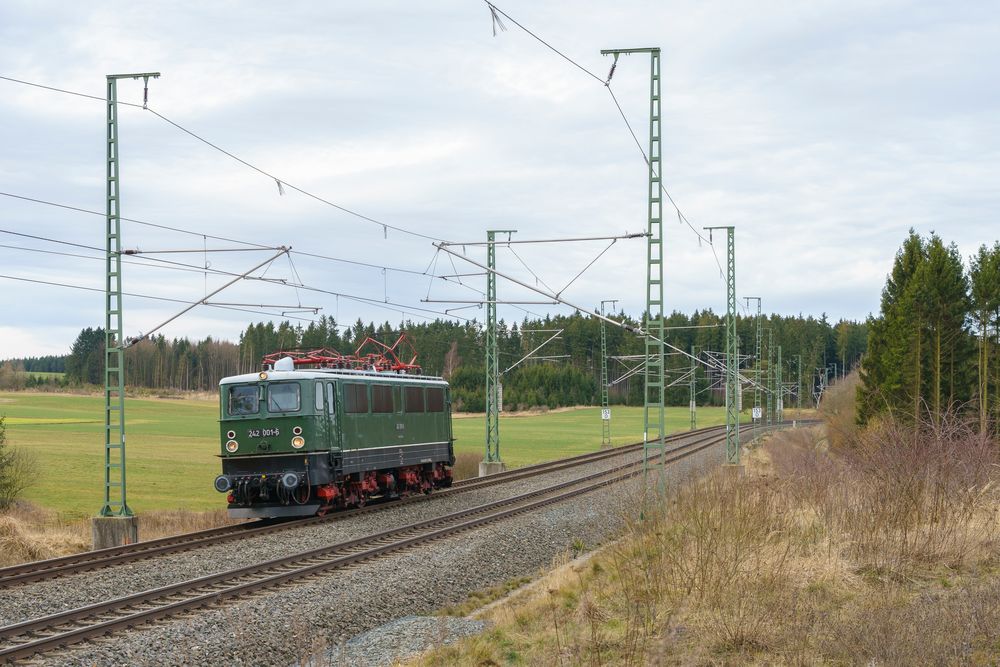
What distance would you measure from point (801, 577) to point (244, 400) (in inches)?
585

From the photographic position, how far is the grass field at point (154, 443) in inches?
1478

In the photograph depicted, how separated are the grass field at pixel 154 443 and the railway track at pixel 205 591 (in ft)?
49.0

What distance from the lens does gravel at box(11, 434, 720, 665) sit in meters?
10.5

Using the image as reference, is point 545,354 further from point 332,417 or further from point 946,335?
point 332,417

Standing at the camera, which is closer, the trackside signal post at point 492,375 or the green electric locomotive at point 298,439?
the green electric locomotive at point 298,439

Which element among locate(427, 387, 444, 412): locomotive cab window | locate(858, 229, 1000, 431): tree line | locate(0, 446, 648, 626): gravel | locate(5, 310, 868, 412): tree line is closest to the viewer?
locate(0, 446, 648, 626): gravel

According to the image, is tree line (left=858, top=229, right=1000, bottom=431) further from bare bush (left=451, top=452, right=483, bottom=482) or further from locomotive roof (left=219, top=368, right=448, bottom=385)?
locomotive roof (left=219, top=368, right=448, bottom=385)

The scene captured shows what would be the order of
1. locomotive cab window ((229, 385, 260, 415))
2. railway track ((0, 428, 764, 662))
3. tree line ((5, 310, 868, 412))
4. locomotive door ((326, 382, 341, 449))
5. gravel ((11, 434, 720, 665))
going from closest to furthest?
gravel ((11, 434, 720, 665)), railway track ((0, 428, 764, 662)), locomotive door ((326, 382, 341, 449)), locomotive cab window ((229, 385, 260, 415)), tree line ((5, 310, 868, 412))

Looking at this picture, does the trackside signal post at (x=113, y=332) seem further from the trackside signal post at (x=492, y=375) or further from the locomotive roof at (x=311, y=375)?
the trackside signal post at (x=492, y=375)

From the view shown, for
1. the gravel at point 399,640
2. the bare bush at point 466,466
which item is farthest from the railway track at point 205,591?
the bare bush at point 466,466

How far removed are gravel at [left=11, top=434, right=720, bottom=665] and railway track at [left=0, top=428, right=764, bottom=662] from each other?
26 cm

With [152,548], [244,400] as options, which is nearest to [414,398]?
[244,400]

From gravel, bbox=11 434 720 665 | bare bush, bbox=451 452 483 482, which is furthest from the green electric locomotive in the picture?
bare bush, bbox=451 452 483 482

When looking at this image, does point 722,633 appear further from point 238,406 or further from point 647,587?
point 238,406
